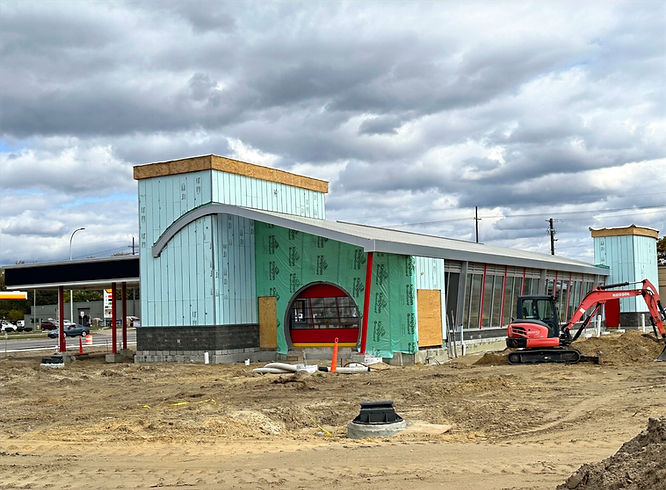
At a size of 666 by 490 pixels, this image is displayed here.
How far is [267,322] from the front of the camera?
31.9 m

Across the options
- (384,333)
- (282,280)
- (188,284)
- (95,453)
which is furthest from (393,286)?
(95,453)

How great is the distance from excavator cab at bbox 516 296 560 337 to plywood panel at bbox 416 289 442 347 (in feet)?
10.8

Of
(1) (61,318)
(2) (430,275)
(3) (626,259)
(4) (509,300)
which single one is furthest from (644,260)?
(1) (61,318)

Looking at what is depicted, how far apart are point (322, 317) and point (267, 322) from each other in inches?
96.5

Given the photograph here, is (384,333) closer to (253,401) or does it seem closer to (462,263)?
(462,263)

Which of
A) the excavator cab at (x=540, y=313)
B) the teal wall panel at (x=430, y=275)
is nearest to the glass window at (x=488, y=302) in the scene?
the teal wall panel at (x=430, y=275)

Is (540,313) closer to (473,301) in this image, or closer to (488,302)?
(473,301)

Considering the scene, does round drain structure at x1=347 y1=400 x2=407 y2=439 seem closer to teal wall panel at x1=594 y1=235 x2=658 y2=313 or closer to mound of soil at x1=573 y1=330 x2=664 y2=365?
mound of soil at x1=573 y1=330 x2=664 y2=365

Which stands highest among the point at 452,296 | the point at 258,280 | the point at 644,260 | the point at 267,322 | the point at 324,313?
the point at 644,260

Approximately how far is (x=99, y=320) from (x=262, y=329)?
79.2 metres

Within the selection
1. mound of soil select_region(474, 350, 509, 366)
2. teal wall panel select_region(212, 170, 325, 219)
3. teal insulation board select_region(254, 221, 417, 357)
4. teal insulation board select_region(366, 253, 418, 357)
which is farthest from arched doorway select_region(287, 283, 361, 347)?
mound of soil select_region(474, 350, 509, 366)

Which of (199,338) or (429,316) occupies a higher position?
(429,316)

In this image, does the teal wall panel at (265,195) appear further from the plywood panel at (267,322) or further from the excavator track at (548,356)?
the excavator track at (548,356)

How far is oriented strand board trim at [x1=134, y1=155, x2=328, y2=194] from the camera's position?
30.8 meters
